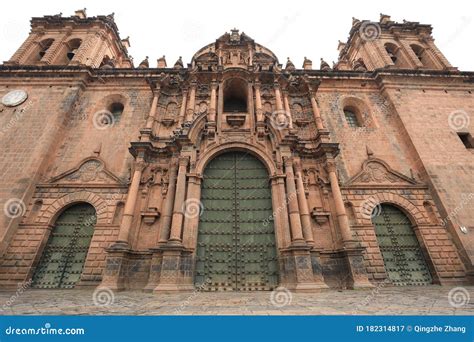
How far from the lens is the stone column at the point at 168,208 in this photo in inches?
379

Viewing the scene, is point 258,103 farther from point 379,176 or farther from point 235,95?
point 379,176

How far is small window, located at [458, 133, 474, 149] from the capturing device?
1368 cm

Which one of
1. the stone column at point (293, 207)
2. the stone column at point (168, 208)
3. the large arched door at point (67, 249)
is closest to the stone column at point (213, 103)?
the stone column at point (168, 208)

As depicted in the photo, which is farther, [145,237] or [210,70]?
[210,70]

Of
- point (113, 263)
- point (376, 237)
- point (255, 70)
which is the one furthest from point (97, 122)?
point (376, 237)

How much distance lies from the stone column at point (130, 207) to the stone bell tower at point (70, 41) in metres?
9.87

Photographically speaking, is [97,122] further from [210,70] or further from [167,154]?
[210,70]

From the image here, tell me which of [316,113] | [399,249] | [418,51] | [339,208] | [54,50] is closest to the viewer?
[339,208]

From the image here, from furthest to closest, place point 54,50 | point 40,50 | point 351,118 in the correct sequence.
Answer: point 40,50 → point 54,50 → point 351,118

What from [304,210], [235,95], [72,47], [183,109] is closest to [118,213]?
[183,109]

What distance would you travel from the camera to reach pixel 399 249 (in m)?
10.9

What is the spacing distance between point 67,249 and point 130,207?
3.39 m

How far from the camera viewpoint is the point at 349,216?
11.2 m

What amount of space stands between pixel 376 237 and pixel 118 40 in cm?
2383
